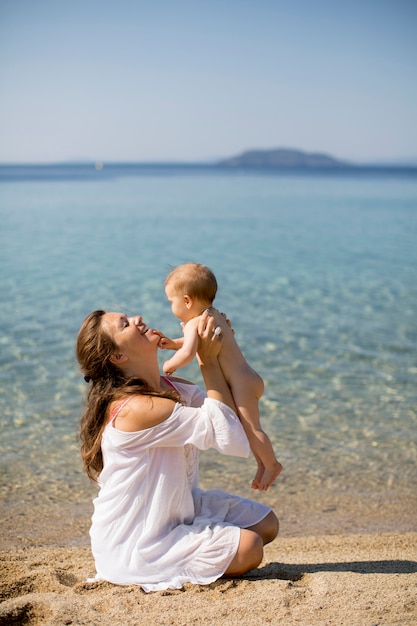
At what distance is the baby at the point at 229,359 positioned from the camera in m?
3.61

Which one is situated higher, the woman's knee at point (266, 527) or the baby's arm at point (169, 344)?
the baby's arm at point (169, 344)

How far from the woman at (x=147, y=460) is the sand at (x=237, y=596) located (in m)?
0.12

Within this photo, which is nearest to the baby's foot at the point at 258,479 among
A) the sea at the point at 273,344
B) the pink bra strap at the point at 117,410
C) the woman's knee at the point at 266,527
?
the woman's knee at the point at 266,527

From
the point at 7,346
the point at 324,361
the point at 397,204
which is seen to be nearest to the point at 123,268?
the point at 7,346

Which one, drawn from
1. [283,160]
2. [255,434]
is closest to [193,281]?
[255,434]

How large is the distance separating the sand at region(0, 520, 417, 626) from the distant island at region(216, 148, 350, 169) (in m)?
138

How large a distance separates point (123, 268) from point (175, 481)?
11924mm

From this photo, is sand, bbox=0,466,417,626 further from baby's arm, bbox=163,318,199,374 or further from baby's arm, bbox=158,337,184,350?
baby's arm, bbox=158,337,184,350

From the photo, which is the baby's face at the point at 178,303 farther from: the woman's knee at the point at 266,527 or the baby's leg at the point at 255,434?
the woman's knee at the point at 266,527

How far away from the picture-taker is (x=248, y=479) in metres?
5.64

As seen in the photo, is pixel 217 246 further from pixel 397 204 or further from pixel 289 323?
pixel 397 204

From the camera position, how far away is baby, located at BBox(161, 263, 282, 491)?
3611 mm

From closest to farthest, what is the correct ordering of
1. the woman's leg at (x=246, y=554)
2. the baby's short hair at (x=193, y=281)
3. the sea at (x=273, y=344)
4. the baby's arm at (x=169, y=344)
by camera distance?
1. the woman's leg at (x=246, y=554)
2. the baby's arm at (x=169, y=344)
3. the baby's short hair at (x=193, y=281)
4. the sea at (x=273, y=344)

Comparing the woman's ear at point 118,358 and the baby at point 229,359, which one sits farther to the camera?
the baby at point 229,359
